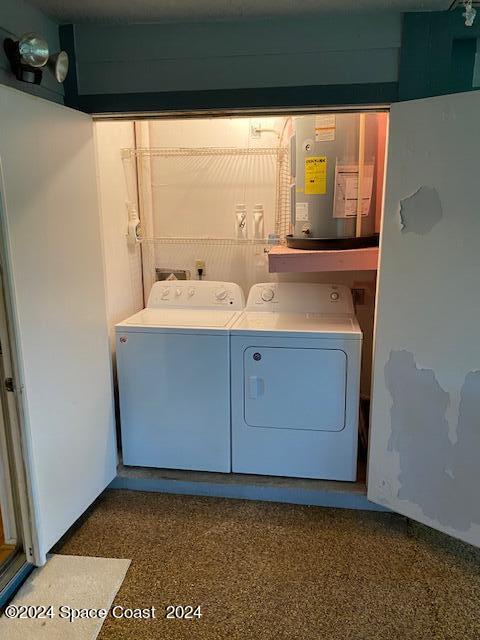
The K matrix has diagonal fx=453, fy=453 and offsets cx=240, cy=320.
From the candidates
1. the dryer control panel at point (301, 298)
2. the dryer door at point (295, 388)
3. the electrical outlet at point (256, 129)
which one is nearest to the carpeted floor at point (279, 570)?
the dryer door at point (295, 388)

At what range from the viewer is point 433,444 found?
2072mm

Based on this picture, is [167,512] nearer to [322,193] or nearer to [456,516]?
[456,516]

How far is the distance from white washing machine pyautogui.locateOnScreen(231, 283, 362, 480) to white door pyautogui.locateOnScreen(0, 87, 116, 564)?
753mm

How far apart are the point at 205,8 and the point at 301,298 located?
1.62 m

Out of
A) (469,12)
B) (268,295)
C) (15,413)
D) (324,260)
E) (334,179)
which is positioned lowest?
(15,413)

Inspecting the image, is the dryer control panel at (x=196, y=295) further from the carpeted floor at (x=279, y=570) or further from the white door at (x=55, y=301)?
the carpeted floor at (x=279, y=570)

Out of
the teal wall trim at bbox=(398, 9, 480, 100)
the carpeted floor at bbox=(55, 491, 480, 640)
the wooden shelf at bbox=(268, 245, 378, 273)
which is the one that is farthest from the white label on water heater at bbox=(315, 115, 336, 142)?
the carpeted floor at bbox=(55, 491, 480, 640)

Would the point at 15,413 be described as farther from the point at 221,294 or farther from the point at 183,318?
the point at 221,294

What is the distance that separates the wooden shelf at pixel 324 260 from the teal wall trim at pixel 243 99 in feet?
2.30

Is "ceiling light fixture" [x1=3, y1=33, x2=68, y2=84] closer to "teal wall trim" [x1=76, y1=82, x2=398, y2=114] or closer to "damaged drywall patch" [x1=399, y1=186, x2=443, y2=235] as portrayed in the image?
"teal wall trim" [x1=76, y1=82, x2=398, y2=114]

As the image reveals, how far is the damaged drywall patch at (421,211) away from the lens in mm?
1904

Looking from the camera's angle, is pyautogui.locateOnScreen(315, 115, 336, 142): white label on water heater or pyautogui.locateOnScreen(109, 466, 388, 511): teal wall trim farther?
pyautogui.locateOnScreen(109, 466, 388, 511): teal wall trim

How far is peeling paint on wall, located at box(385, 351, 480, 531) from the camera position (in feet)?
6.50

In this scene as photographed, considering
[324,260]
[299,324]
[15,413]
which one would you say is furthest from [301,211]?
[15,413]
